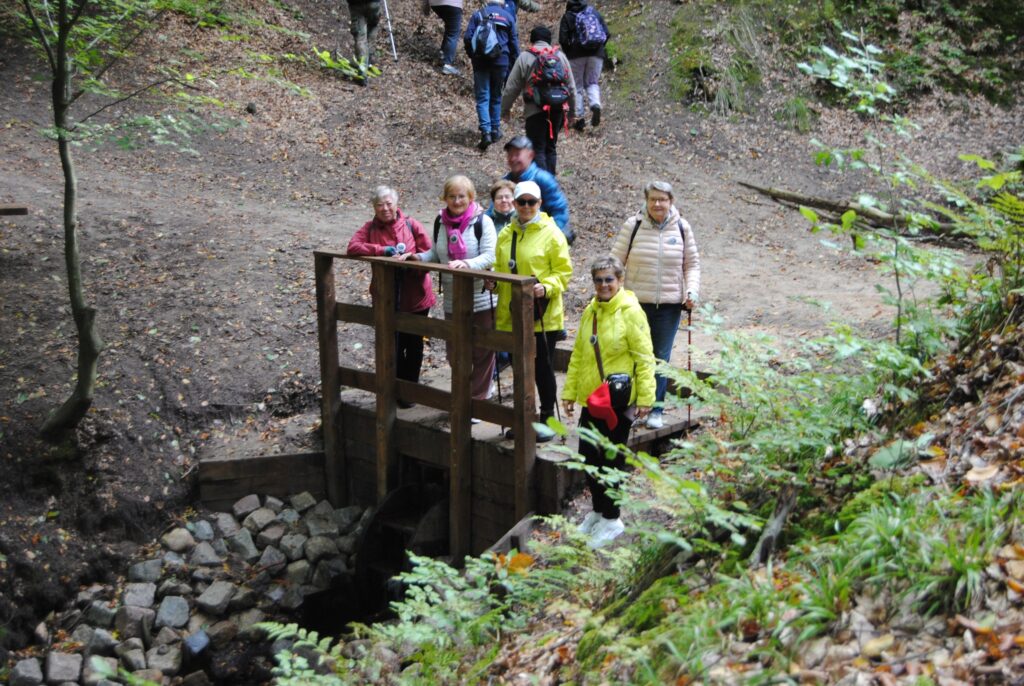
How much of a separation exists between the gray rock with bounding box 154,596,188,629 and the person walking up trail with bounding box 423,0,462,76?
40.0 ft

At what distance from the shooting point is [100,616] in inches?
301

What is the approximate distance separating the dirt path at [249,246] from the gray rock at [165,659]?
0.99m

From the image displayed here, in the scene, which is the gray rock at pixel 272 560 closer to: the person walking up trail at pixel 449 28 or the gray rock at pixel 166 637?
the gray rock at pixel 166 637

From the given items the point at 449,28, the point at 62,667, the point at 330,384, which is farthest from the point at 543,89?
the point at 62,667

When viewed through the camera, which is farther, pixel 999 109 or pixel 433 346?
pixel 999 109

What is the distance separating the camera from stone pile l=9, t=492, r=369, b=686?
24.1 ft

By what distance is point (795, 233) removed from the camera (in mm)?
13352

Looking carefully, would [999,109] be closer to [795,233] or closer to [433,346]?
[795,233]

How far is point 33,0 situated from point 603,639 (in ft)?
25.7

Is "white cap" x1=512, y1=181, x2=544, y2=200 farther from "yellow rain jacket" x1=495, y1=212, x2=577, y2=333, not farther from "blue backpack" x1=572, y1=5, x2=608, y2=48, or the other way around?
"blue backpack" x1=572, y1=5, x2=608, y2=48

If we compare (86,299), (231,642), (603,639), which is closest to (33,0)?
(86,299)

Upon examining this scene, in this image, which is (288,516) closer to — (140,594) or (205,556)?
(205,556)

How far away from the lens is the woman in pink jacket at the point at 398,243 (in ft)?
25.3

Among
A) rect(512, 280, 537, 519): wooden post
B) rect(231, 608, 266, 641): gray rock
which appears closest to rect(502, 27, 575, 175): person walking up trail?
rect(512, 280, 537, 519): wooden post
